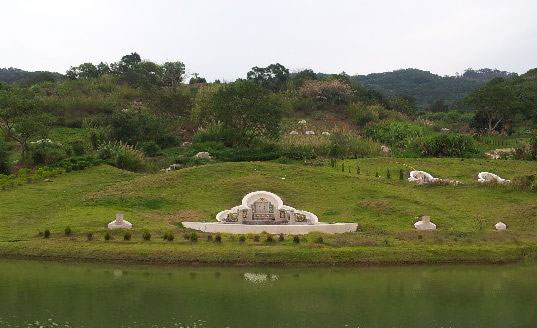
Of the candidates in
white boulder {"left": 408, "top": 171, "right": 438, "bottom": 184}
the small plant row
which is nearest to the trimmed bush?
white boulder {"left": 408, "top": 171, "right": 438, "bottom": 184}

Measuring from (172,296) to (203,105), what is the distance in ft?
134

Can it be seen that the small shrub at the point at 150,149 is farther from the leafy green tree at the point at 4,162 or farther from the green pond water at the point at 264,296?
the green pond water at the point at 264,296

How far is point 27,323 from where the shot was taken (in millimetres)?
15133

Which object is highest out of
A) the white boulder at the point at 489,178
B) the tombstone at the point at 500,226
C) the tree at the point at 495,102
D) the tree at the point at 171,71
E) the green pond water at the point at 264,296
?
the tree at the point at 171,71

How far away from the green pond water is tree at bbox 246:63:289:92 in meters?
63.6

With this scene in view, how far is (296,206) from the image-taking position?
30719 mm

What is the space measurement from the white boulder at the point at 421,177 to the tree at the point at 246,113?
12777 mm

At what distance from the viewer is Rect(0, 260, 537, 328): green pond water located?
15867mm

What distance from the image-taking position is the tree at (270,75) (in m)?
83.8

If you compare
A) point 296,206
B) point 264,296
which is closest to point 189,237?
point 264,296

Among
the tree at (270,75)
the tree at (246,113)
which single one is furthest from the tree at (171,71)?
the tree at (246,113)

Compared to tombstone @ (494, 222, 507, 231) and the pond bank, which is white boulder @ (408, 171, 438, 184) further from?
the pond bank

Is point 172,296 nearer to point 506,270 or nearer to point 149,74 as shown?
point 506,270

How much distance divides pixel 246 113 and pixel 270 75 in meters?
40.6
